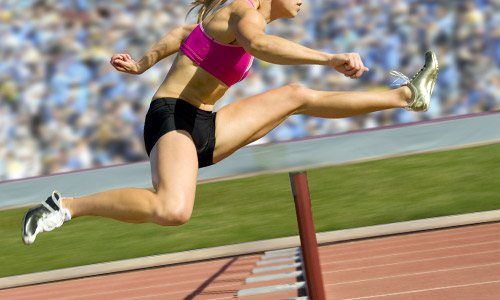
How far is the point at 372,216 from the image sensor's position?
21.6 feet

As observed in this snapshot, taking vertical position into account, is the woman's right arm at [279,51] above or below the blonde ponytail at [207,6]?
below

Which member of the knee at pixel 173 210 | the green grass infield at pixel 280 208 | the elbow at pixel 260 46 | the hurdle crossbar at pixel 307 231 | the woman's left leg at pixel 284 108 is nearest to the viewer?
the hurdle crossbar at pixel 307 231

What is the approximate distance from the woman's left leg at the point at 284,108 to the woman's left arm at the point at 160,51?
35 cm

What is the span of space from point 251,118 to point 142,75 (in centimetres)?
583

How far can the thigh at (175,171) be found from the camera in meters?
3.21

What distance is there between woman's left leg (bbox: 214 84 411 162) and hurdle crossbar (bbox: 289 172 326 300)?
0.53 m

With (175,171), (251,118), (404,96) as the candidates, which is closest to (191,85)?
(251,118)

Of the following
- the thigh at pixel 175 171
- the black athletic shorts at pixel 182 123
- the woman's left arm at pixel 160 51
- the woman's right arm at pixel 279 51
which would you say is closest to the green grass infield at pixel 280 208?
the woman's left arm at pixel 160 51

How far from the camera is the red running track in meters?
4.28

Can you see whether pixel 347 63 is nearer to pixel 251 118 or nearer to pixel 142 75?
pixel 251 118

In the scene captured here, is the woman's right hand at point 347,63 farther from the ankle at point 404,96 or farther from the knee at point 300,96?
the ankle at point 404,96

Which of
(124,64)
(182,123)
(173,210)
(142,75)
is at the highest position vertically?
(142,75)

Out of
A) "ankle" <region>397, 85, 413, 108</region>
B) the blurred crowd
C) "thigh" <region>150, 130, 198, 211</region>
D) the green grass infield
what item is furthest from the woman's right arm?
the blurred crowd

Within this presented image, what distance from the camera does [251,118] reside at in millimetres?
3445
